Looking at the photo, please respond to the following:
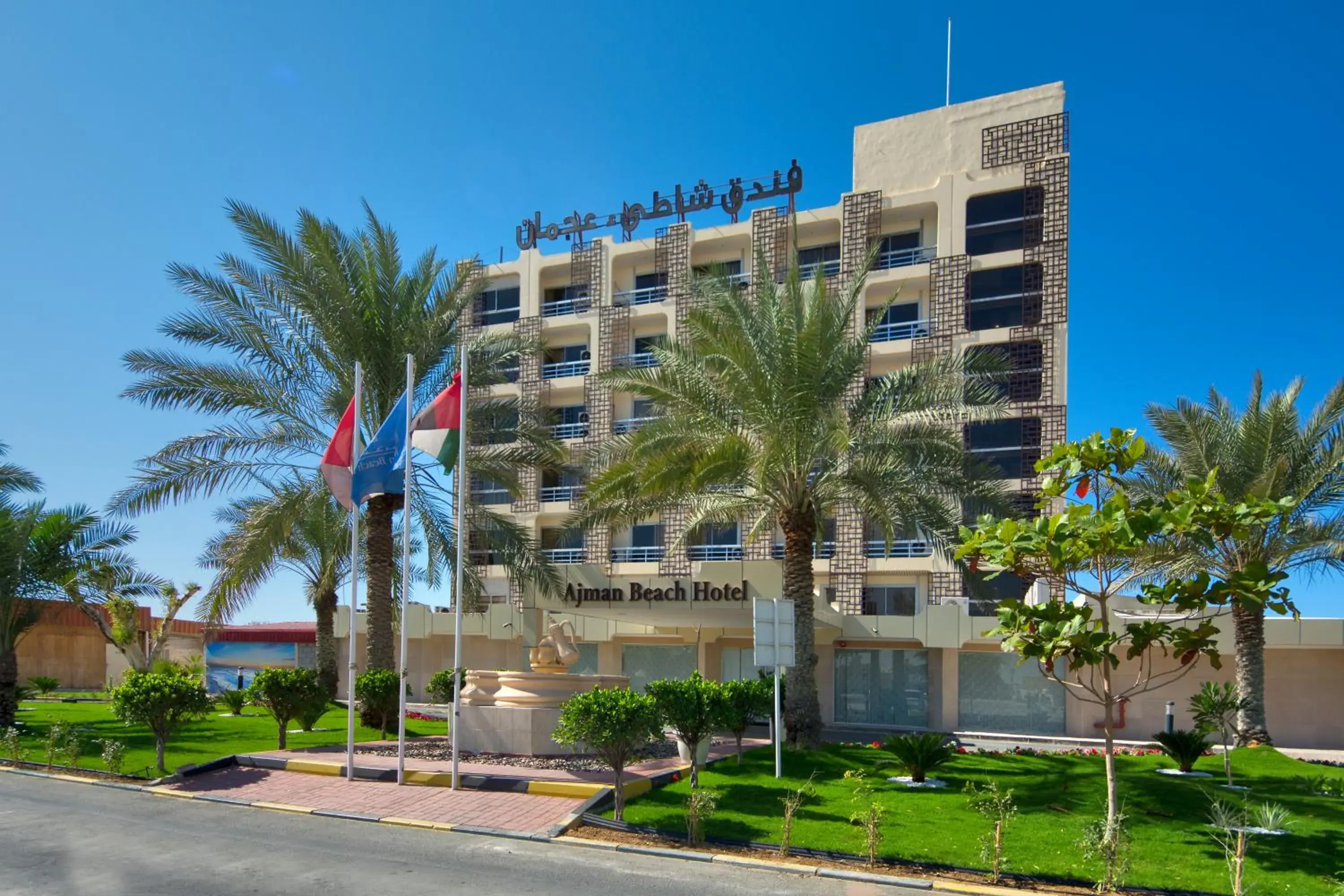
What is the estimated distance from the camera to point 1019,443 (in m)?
35.7

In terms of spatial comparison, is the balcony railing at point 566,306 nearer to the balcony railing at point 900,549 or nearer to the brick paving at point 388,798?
the balcony railing at point 900,549

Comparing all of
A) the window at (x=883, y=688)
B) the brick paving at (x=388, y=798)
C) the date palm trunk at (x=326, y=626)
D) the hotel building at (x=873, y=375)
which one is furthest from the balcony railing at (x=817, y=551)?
the brick paving at (x=388, y=798)

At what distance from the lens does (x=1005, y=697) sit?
3247cm

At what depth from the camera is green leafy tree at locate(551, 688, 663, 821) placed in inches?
537

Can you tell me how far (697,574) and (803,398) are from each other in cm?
1951

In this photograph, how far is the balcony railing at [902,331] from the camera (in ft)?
124

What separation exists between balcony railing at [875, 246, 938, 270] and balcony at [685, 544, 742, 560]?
1161 centimetres

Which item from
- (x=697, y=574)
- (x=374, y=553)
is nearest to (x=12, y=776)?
(x=374, y=553)

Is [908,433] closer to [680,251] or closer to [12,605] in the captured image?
[12,605]

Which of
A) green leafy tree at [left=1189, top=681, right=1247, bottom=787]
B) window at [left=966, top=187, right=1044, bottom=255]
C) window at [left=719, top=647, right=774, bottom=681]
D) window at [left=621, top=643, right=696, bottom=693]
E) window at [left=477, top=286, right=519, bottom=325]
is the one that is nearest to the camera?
green leafy tree at [left=1189, top=681, right=1247, bottom=787]

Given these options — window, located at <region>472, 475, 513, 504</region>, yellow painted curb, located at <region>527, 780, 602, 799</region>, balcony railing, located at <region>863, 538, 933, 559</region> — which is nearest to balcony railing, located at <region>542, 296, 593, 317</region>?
window, located at <region>472, 475, 513, 504</region>

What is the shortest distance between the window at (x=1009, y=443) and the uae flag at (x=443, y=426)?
2207 centimetres

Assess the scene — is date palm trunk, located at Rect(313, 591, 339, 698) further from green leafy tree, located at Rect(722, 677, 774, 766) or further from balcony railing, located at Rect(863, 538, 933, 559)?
balcony railing, located at Rect(863, 538, 933, 559)

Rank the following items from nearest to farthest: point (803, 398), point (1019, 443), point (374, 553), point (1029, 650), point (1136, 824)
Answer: point (1029, 650), point (1136, 824), point (803, 398), point (374, 553), point (1019, 443)
